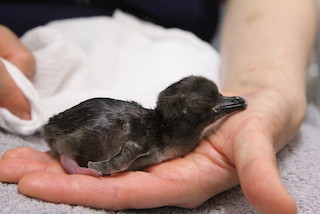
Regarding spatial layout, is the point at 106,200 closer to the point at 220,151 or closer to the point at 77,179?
the point at 77,179

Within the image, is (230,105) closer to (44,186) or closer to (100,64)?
(44,186)

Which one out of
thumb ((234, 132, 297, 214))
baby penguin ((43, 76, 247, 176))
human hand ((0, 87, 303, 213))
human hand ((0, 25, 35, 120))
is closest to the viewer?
thumb ((234, 132, 297, 214))

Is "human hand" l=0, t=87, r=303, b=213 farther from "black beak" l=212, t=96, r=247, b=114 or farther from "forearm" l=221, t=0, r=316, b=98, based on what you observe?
"forearm" l=221, t=0, r=316, b=98

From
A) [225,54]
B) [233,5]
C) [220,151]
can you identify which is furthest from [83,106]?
[233,5]

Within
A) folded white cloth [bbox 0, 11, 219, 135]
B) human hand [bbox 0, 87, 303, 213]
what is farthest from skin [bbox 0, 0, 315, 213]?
folded white cloth [bbox 0, 11, 219, 135]

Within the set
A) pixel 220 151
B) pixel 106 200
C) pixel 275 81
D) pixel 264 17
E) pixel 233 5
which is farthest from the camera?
pixel 233 5

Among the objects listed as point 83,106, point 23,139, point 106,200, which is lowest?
point 23,139
